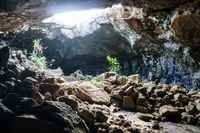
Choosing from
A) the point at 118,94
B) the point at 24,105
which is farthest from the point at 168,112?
the point at 24,105

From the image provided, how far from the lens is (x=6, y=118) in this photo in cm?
140

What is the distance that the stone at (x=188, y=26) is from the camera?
10.6ft

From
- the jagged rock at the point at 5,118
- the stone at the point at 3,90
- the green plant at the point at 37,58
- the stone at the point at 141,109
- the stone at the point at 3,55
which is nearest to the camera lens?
the jagged rock at the point at 5,118

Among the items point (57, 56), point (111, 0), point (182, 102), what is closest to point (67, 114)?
point (111, 0)

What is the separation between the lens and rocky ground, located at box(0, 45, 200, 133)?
1.44 m

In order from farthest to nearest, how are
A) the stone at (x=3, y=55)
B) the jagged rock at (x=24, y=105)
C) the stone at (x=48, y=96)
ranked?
the stone at (x=3, y=55) < the stone at (x=48, y=96) < the jagged rock at (x=24, y=105)

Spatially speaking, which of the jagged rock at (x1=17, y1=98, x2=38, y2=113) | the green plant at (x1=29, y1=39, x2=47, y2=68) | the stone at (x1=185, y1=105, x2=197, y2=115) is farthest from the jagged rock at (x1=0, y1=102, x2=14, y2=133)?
the green plant at (x1=29, y1=39, x2=47, y2=68)

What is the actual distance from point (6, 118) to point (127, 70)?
10.1 meters

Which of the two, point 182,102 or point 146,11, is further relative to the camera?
point 146,11

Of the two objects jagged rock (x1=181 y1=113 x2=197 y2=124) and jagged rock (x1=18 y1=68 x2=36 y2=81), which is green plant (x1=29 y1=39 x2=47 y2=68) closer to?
jagged rock (x1=18 y1=68 x2=36 y2=81)

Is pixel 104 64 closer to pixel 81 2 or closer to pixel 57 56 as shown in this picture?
pixel 57 56

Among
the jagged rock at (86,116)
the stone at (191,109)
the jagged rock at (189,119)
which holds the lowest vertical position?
the jagged rock at (189,119)

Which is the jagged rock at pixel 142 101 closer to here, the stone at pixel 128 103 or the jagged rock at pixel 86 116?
the stone at pixel 128 103

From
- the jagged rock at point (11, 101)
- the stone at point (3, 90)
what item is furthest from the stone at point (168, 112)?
the stone at point (3, 90)
